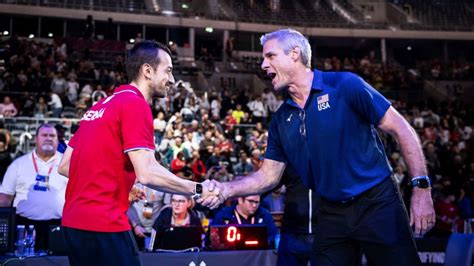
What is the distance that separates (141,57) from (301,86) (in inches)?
41.8

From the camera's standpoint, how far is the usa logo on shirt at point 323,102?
3.50 metres

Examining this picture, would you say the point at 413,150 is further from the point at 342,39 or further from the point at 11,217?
the point at 342,39

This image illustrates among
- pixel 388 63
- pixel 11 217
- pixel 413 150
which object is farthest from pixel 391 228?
pixel 388 63

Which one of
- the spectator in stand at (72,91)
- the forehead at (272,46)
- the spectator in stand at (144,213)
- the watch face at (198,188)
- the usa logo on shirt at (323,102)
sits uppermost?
the spectator in stand at (72,91)

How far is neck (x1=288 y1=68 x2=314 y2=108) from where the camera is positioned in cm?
367

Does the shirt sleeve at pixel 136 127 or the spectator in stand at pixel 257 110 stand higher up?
the spectator in stand at pixel 257 110

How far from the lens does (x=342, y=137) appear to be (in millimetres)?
3441

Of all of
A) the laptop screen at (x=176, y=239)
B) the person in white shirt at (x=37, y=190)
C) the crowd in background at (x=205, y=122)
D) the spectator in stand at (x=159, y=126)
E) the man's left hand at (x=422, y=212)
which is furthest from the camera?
the spectator in stand at (x=159, y=126)

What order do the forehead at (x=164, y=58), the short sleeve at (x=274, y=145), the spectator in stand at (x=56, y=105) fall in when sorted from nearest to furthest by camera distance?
the forehead at (x=164, y=58) → the short sleeve at (x=274, y=145) → the spectator in stand at (x=56, y=105)

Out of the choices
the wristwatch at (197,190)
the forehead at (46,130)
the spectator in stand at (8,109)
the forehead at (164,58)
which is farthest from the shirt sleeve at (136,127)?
the spectator in stand at (8,109)

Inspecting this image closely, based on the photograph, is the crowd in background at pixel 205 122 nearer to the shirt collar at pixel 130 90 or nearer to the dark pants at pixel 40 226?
the dark pants at pixel 40 226

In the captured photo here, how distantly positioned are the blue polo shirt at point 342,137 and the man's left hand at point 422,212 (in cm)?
25

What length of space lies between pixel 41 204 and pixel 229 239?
7.96 ft

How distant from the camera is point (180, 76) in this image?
1059 inches
